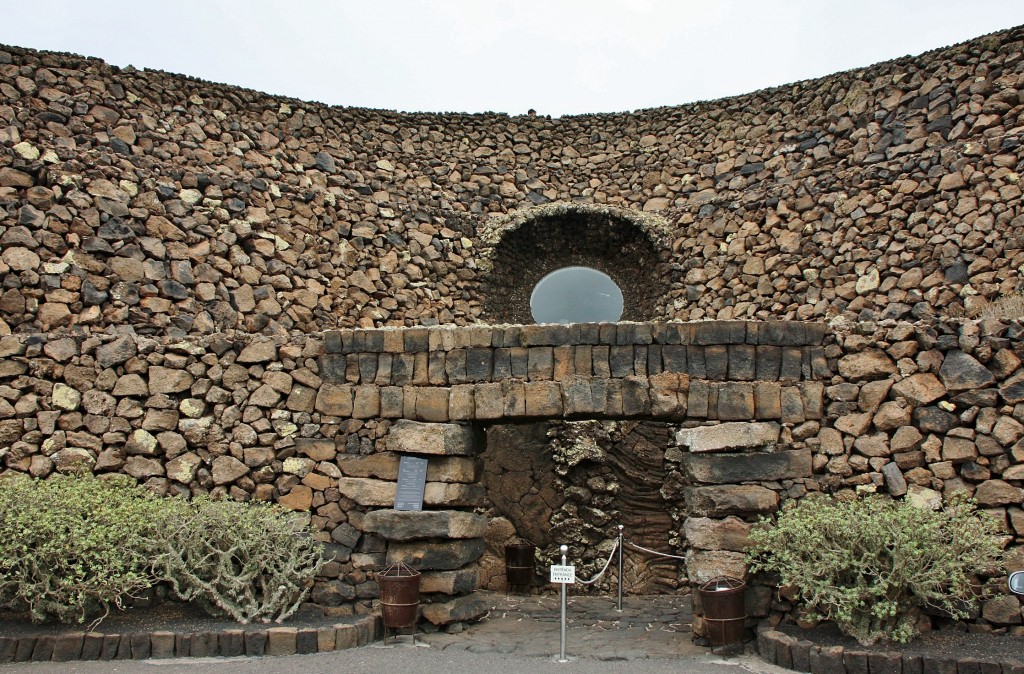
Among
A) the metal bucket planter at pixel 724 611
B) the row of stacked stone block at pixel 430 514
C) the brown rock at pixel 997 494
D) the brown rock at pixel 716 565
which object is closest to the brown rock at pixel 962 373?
the brown rock at pixel 997 494

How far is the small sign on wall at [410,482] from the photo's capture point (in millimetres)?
8094

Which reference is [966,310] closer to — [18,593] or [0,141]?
[18,593]

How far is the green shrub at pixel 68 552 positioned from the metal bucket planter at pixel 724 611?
16.5 feet

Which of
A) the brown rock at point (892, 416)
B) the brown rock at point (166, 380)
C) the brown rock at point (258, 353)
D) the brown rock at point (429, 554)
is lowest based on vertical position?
the brown rock at point (429, 554)

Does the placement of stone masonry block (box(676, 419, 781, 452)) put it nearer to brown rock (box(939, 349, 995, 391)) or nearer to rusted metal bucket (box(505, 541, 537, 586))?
brown rock (box(939, 349, 995, 391))

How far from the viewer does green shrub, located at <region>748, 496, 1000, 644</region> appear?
6461 mm

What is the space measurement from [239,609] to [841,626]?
535 cm

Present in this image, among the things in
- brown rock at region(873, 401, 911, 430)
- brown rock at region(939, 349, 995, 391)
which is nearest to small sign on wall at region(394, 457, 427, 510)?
brown rock at region(873, 401, 911, 430)

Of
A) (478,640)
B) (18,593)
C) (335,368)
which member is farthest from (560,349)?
(18,593)

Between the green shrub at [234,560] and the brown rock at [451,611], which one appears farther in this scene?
the brown rock at [451,611]

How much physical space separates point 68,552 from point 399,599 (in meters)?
2.93

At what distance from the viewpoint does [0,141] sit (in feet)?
→ 34.7

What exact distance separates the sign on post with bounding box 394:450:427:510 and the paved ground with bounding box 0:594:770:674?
129 centimetres

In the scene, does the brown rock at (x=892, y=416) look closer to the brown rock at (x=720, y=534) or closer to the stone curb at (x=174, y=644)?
the brown rock at (x=720, y=534)
